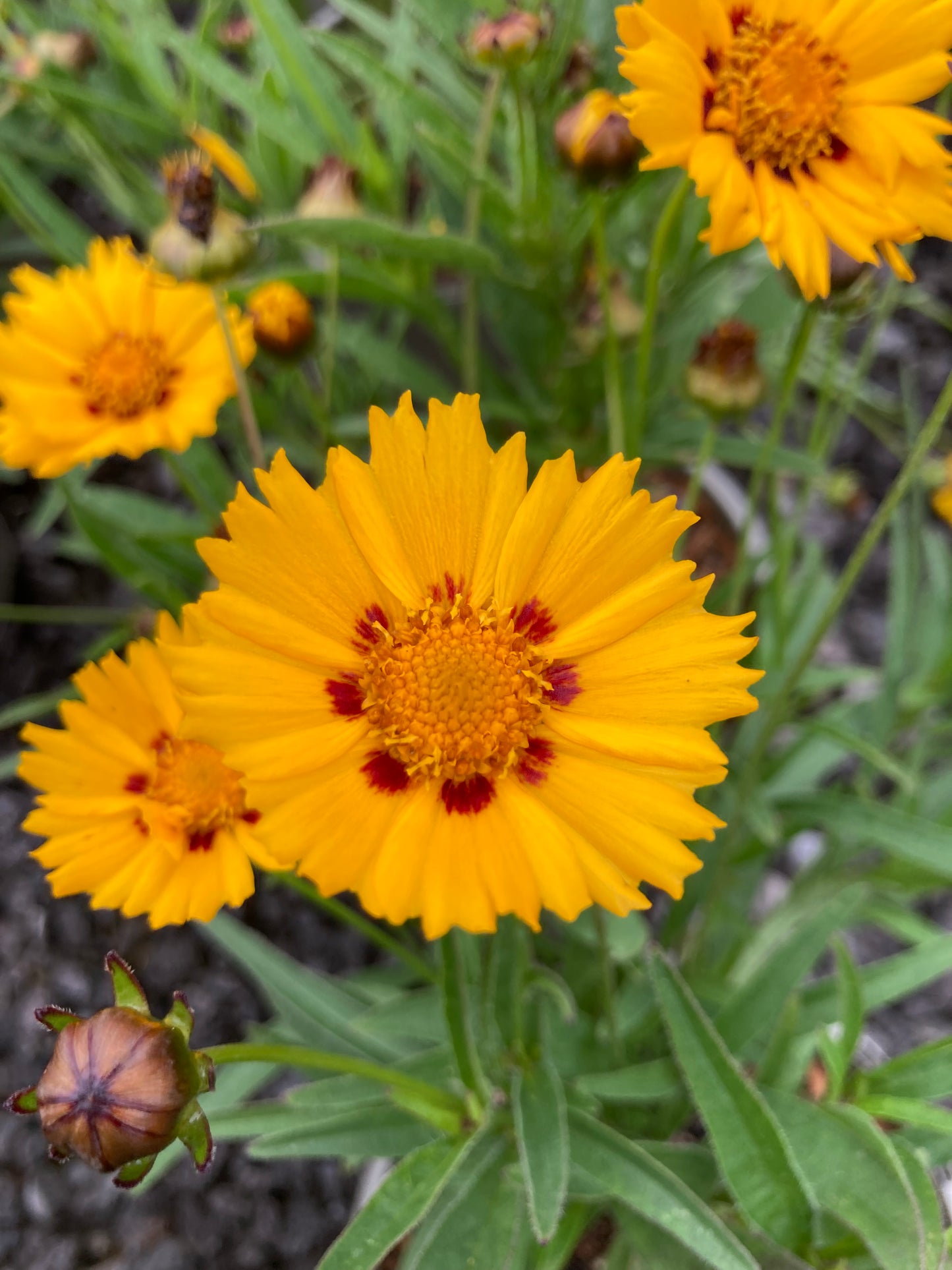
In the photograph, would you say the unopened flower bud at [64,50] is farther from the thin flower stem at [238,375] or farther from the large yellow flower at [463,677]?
the large yellow flower at [463,677]

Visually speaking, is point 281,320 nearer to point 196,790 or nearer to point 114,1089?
point 196,790

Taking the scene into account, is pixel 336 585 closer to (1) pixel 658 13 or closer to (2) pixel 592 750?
(2) pixel 592 750

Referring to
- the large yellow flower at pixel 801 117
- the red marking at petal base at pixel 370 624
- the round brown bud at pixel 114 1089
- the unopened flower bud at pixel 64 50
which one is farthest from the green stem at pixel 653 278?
the unopened flower bud at pixel 64 50

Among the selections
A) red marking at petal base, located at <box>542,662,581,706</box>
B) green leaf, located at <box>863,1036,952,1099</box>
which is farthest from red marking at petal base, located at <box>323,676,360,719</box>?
green leaf, located at <box>863,1036,952,1099</box>

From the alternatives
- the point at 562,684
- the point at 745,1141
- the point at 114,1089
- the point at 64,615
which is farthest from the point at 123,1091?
the point at 64,615

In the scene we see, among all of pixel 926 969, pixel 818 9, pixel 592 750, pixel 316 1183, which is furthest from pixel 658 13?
pixel 316 1183

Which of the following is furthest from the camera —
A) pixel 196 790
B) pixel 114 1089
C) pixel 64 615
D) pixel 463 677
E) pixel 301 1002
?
pixel 64 615
